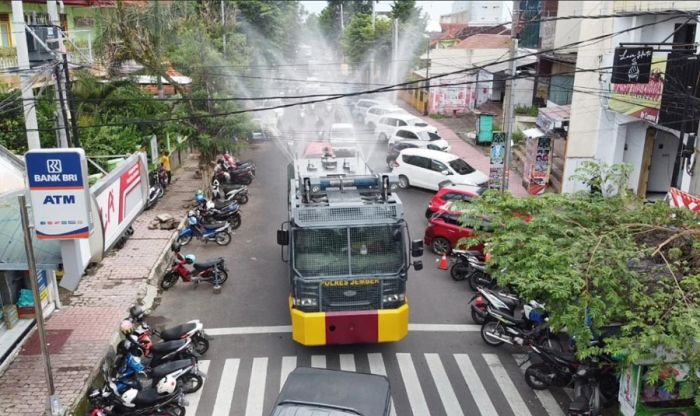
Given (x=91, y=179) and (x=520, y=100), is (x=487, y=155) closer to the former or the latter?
(x=520, y=100)

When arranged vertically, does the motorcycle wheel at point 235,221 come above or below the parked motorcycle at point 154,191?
below

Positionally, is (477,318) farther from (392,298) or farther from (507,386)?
(392,298)

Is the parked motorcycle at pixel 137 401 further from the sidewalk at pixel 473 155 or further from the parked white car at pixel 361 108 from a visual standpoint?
the parked white car at pixel 361 108

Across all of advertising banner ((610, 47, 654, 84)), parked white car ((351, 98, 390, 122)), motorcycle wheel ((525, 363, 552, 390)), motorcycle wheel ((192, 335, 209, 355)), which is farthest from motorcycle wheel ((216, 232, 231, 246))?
parked white car ((351, 98, 390, 122))

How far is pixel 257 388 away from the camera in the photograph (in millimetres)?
10250

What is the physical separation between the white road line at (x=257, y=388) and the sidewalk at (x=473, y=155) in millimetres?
12367

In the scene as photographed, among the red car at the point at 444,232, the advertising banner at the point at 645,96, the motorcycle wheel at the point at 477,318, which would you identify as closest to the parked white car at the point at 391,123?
the advertising banner at the point at 645,96

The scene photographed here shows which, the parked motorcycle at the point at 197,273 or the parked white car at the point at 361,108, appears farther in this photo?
the parked white car at the point at 361,108

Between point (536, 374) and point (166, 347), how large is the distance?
6290 mm

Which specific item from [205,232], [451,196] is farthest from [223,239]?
[451,196]

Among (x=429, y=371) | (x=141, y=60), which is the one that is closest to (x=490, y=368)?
(x=429, y=371)

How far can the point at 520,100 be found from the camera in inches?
1489

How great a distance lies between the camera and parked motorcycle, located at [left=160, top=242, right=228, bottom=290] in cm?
1441

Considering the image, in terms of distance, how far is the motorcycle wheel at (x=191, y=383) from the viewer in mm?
9961
